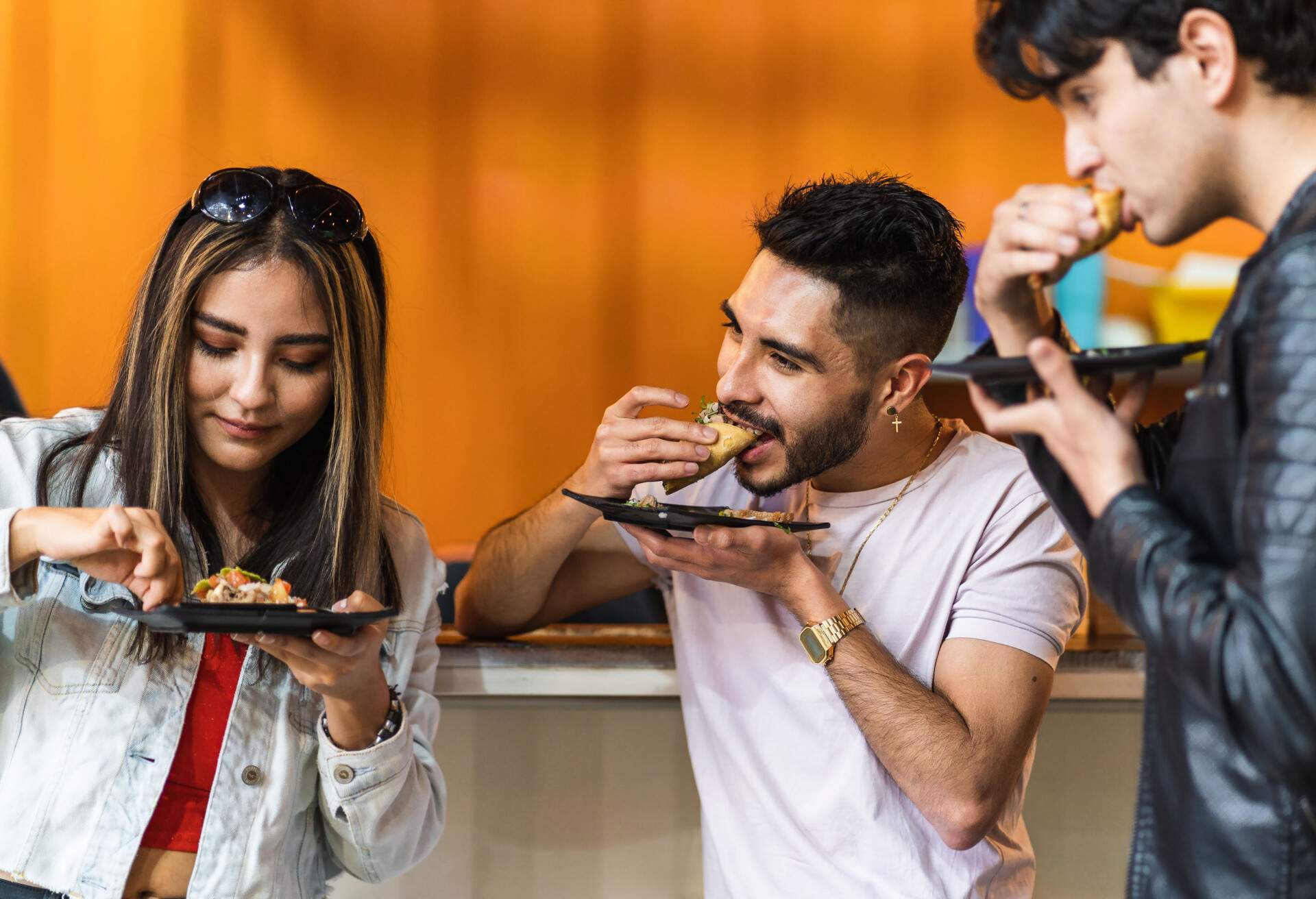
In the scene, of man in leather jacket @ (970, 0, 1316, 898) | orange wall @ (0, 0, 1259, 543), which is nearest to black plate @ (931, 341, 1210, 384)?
man in leather jacket @ (970, 0, 1316, 898)

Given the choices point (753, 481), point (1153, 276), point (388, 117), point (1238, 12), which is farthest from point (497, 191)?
point (1238, 12)

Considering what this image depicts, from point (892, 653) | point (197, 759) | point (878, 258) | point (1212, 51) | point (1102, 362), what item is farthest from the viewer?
point (878, 258)

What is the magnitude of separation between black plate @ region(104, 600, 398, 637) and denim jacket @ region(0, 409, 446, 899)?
10.6 inches

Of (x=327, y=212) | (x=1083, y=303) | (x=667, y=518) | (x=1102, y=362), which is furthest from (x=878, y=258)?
(x=1083, y=303)

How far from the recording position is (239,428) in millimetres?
1964

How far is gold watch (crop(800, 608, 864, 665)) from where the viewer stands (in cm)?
205

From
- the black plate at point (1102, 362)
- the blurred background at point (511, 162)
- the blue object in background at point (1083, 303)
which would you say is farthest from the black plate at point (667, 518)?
the blue object in background at point (1083, 303)

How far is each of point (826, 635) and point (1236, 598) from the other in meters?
1.03

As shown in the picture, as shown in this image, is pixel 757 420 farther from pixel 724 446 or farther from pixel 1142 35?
pixel 1142 35

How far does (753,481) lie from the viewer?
233 centimetres

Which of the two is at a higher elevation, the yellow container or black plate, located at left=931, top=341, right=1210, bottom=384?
black plate, located at left=931, top=341, right=1210, bottom=384

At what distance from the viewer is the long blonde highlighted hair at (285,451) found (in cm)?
193

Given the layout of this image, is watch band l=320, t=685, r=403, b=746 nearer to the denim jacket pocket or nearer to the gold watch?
the denim jacket pocket

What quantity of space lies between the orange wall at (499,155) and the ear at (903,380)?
2812 millimetres
